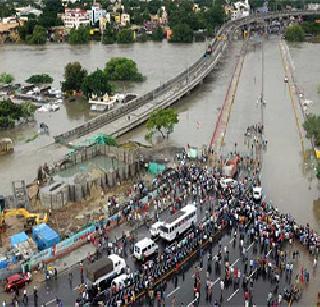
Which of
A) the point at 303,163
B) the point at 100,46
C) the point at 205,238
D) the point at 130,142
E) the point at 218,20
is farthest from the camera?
the point at 218,20

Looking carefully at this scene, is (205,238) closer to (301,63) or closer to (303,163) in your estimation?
(303,163)

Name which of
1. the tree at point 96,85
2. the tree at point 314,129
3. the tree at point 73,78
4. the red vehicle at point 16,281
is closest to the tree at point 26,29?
the tree at point 73,78

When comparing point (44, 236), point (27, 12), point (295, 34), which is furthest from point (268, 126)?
point (27, 12)

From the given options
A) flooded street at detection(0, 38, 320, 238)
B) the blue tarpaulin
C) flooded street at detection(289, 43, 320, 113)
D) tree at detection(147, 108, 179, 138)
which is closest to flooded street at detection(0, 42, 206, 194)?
flooded street at detection(0, 38, 320, 238)

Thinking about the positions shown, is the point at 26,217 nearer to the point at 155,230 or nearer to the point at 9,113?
the point at 155,230

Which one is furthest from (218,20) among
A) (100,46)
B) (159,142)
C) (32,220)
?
(32,220)

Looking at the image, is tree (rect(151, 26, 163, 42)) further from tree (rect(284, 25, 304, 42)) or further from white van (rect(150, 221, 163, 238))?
white van (rect(150, 221, 163, 238))
